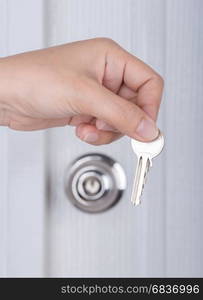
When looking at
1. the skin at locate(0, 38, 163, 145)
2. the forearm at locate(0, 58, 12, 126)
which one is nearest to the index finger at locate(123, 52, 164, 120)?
the skin at locate(0, 38, 163, 145)

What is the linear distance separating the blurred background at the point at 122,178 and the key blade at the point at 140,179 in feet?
0.47

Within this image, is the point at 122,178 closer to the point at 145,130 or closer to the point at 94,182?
the point at 94,182

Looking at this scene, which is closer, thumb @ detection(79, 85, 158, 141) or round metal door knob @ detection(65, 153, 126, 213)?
thumb @ detection(79, 85, 158, 141)

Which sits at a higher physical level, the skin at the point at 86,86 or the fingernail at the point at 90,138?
the skin at the point at 86,86

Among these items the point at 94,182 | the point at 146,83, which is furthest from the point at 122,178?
the point at 146,83

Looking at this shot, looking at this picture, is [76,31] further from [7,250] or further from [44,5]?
[7,250]

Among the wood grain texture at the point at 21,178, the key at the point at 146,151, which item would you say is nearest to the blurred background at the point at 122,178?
the wood grain texture at the point at 21,178

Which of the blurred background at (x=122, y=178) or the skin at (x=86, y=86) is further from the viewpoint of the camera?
the blurred background at (x=122, y=178)

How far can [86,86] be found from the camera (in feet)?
1.68

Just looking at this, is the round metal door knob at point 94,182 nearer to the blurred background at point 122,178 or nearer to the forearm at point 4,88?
the blurred background at point 122,178

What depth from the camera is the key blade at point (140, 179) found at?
50cm

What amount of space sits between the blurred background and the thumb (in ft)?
0.48

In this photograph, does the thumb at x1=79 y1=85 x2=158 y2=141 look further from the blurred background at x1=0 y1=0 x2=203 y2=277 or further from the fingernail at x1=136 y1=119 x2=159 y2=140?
the blurred background at x1=0 y1=0 x2=203 y2=277

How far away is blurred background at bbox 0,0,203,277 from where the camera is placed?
65cm
